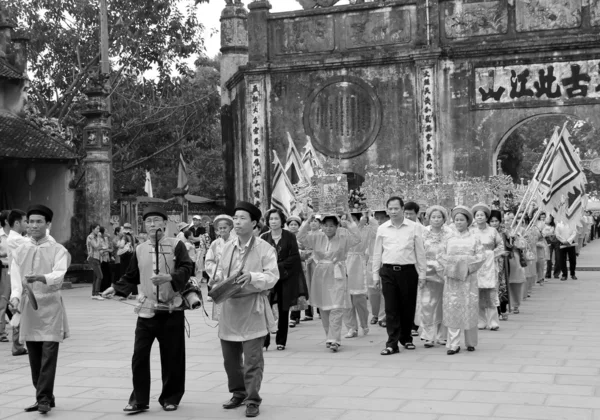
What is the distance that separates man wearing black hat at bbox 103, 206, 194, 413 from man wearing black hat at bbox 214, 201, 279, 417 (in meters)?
0.35

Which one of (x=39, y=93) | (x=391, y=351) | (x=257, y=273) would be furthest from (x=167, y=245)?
(x=39, y=93)

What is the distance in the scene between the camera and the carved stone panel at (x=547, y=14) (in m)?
24.7

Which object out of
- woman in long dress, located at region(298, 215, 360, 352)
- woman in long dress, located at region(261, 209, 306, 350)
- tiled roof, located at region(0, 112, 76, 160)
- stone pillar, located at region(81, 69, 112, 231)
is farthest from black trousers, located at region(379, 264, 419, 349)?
stone pillar, located at region(81, 69, 112, 231)

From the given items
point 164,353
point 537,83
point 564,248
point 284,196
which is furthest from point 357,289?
point 537,83

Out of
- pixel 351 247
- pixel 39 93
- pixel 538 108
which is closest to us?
pixel 351 247

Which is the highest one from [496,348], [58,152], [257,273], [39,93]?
[39,93]

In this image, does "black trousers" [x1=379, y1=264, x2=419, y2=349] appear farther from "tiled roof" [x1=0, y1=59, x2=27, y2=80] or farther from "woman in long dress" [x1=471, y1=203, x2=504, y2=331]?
"tiled roof" [x1=0, y1=59, x2=27, y2=80]

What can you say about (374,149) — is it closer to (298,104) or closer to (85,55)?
(298,104)

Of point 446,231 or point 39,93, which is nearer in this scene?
point 446,231

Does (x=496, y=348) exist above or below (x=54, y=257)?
below

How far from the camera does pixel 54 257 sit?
8.00 meters

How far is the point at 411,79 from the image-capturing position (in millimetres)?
25984

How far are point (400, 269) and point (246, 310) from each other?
11.6ft

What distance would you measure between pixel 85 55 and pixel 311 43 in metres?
9.09
